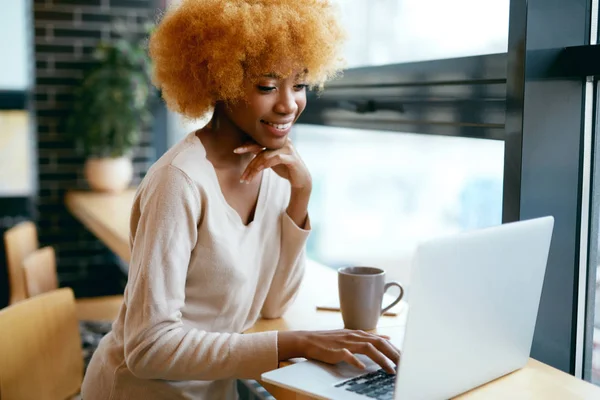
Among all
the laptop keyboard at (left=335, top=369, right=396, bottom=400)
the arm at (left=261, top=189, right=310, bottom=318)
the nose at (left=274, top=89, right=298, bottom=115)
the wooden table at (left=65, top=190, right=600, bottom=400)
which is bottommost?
the wooden table at (left=65, top=190, right=600, bottom=400)

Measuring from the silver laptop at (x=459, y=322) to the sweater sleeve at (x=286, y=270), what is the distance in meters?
0.42

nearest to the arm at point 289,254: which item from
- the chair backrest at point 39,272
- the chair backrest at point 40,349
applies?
the chair backrest at point 40,349

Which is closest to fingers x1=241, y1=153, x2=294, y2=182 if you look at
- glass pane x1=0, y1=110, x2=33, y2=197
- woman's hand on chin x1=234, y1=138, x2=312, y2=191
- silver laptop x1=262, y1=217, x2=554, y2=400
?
woman's hand on chin x1=234, y1=138, x2=312, y2=191

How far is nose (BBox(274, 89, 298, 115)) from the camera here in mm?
1361

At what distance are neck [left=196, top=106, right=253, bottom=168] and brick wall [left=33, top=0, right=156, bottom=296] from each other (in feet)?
8.89

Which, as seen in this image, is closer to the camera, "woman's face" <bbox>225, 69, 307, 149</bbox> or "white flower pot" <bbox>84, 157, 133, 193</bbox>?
"woman's face" <bbox>225, 69, 307, 149</bbox>

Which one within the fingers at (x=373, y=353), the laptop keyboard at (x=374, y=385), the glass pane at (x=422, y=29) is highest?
the glass pane at (x=422, y=29)

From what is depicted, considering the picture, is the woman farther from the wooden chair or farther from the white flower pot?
the white flower pot

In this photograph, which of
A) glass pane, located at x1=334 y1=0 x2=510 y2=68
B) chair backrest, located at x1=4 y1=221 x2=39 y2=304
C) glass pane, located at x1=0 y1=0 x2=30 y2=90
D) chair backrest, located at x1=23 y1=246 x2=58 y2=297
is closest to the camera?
glass pane, located at x1=334 y1=0 x2=510 y2=68

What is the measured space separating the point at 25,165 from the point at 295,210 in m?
2.94

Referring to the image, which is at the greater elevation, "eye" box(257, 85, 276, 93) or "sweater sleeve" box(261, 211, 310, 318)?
"eye" box(257, 85, 276, 93)

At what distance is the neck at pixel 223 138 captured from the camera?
4.73 ft

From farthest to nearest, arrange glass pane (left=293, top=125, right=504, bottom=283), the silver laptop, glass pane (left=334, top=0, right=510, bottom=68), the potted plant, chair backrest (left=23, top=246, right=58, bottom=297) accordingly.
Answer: the potted plant
chair backrest (left=23, top=246, right=58, bottom=297)
glass pane (left=293, top=125, right=504, bottom=283)
glass pane (left=334, top=0, right=510, bottom=68)
the silver laptop

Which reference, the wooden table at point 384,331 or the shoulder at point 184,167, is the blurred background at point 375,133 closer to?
the wooden table at point 384,331
